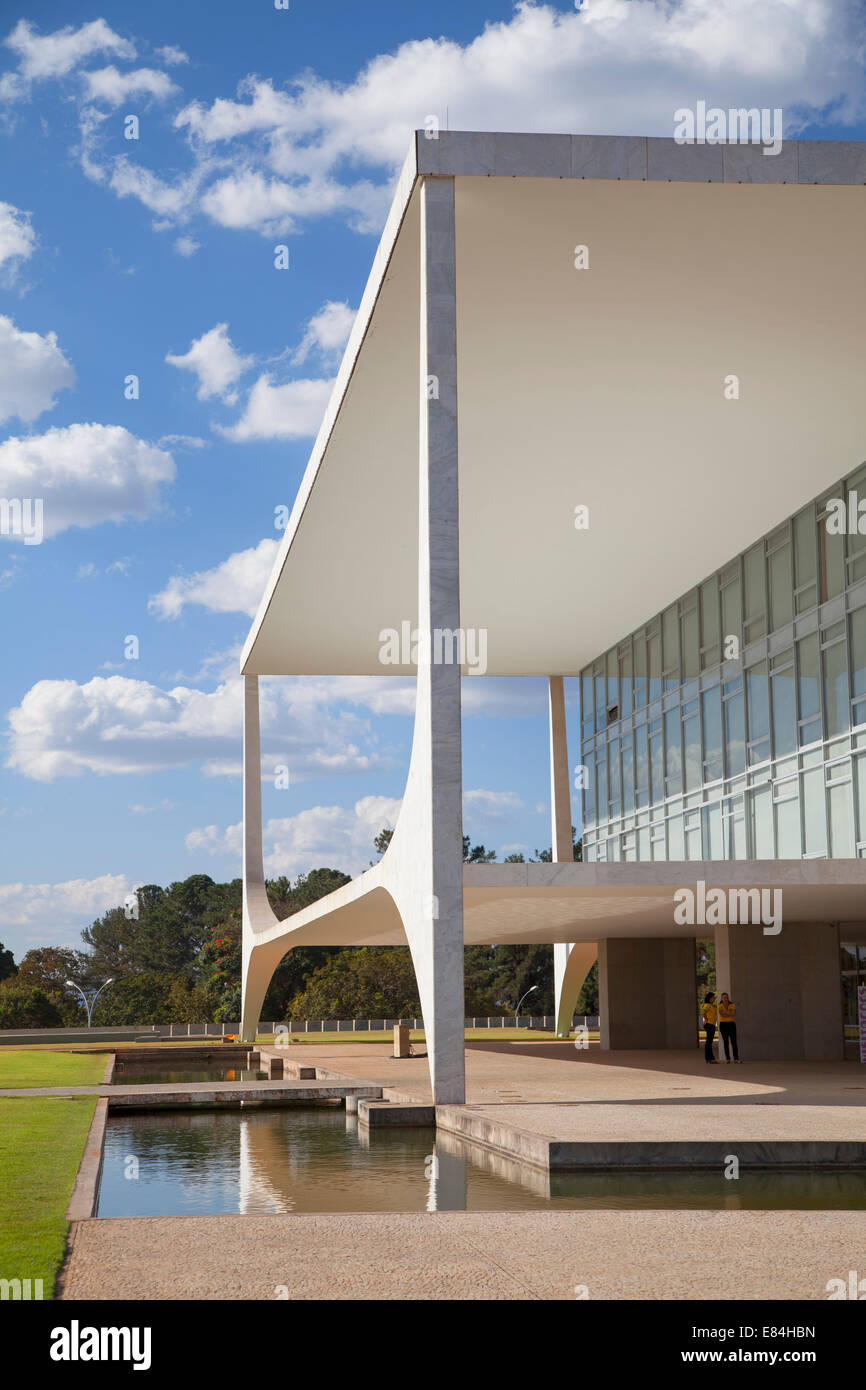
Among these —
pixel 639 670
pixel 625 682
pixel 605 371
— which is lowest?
pixel 625 682

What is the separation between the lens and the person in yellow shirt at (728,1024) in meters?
20.1

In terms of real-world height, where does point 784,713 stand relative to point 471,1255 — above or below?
above

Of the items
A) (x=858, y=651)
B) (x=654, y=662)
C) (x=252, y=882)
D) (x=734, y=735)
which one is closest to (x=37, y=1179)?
(x=858, y=651)

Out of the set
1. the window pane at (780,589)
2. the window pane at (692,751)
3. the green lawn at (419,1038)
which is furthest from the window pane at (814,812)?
the green lawn at (419,1038)

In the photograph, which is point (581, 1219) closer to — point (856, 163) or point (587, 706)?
point (856, 163)

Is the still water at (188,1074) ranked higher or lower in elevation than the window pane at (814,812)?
lower

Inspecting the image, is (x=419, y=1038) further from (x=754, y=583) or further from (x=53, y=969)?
(x=53, y=969)

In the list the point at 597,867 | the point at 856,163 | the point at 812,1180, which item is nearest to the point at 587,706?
the point at 597,867

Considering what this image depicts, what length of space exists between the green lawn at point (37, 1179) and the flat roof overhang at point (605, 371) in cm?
992

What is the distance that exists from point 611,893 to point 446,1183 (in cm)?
783

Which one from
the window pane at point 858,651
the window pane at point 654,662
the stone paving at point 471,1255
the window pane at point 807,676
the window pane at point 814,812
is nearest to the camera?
the stone paving at point 471,1255

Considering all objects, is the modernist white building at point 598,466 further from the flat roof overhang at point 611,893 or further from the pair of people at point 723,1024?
the pair of people at point 723,1024

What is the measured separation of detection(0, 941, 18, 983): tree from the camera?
92.9 meters

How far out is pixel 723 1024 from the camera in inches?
799
